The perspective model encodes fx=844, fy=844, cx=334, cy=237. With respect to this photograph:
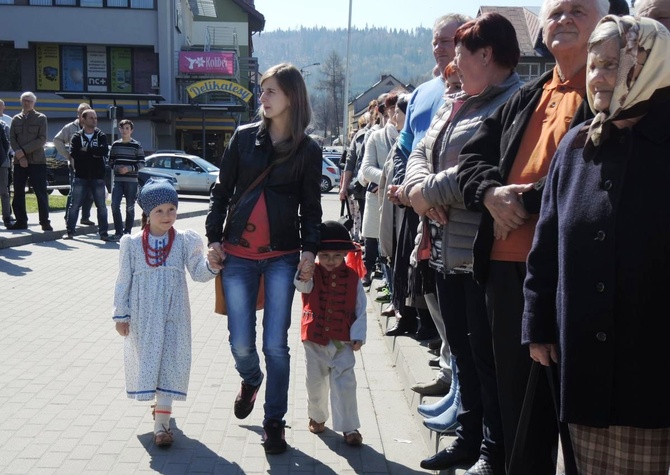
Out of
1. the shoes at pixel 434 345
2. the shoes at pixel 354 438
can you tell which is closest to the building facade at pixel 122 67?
the shoes at pixel 434 345

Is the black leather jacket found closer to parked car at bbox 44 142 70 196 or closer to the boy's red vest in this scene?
the boy's red vest

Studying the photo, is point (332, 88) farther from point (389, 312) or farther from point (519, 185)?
point (519, 185)

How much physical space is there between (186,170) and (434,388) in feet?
85.4

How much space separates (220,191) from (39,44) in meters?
42.6

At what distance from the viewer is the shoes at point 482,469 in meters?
3.85

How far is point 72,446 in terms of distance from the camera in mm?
4922

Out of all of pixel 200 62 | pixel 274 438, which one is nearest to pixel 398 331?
pixel 274 438

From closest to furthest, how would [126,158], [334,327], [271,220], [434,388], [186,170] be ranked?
[271,220]
[334,327]
[434,388]
[126,158]
[186,170]

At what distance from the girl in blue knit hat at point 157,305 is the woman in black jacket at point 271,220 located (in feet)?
0.88

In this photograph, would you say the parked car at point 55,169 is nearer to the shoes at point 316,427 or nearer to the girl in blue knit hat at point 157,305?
the girl in blue knit hat at point 157,305

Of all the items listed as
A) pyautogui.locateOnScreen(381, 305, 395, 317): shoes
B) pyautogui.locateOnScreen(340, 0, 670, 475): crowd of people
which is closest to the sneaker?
pyautogui.locateOnScreen(340, 0, 670, 475): crowd of people

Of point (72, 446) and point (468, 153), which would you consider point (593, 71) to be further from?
point (72, 446)

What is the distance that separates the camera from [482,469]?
3867mm

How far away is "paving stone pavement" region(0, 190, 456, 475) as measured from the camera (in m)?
4.75
